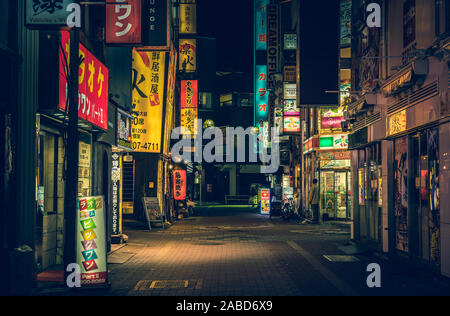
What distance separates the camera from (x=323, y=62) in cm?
1728

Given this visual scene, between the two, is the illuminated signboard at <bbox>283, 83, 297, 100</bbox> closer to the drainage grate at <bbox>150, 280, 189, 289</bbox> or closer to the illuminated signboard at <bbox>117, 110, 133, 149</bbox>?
the illuminated signboard at <bbox>117, 110, 133, 149</bbox>

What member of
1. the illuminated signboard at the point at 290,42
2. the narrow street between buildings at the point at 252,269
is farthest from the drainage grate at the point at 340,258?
the illuminated signboard at the point at 290,42

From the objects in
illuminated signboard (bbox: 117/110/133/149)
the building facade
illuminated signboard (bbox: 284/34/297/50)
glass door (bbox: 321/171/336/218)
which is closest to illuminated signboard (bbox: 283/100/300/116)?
illuminated signboard (bbox: 284/34/297/50)

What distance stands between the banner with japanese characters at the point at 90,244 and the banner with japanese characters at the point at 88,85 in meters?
2.34

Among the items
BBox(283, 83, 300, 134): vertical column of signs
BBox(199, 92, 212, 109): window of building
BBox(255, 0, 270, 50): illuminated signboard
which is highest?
BBox(255, 0, 270, 50): illuminated signboard

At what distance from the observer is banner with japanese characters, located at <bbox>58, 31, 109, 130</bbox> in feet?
35.6

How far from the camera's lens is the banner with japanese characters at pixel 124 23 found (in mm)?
14305

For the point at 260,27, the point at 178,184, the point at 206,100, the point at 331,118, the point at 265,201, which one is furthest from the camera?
the point at 206,100

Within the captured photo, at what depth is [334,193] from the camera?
29828mm

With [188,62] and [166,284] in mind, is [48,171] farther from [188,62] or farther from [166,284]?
[188,62]

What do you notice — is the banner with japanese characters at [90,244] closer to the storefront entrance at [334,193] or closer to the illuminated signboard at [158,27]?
the illuminated signboard at [158,27]

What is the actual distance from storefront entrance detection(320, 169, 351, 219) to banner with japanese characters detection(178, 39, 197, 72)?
35.4 ft

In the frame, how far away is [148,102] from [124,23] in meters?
10.6

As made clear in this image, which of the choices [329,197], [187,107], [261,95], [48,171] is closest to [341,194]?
[329,197]
